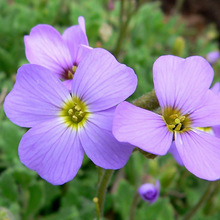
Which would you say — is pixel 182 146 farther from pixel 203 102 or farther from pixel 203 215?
pixel 203 215

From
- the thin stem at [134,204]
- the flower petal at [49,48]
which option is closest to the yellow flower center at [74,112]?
the flower petal at [49,48]

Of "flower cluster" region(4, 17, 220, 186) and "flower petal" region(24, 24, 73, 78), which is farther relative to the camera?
"flower petal" region(24, 24, 73, 78)

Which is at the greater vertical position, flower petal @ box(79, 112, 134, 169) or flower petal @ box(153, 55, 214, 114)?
flower petal @ box(153, 55, 214, 114)

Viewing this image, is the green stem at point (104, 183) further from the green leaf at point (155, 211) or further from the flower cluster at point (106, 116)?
the green leaf at point (155, 211)

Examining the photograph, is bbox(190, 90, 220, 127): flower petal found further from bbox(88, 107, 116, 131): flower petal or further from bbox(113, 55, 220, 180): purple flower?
bbox(88, 107, 116, 131): flower petal

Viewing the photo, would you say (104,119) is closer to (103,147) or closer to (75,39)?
(103,147)

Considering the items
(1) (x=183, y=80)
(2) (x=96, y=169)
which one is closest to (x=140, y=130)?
(1) (x=183, y=80)

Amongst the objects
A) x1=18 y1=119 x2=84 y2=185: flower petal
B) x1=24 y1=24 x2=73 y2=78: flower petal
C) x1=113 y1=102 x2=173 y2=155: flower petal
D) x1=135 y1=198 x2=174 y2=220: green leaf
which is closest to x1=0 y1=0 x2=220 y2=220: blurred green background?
x1=135 y1=198 x2=174 y2=220: green leaf
